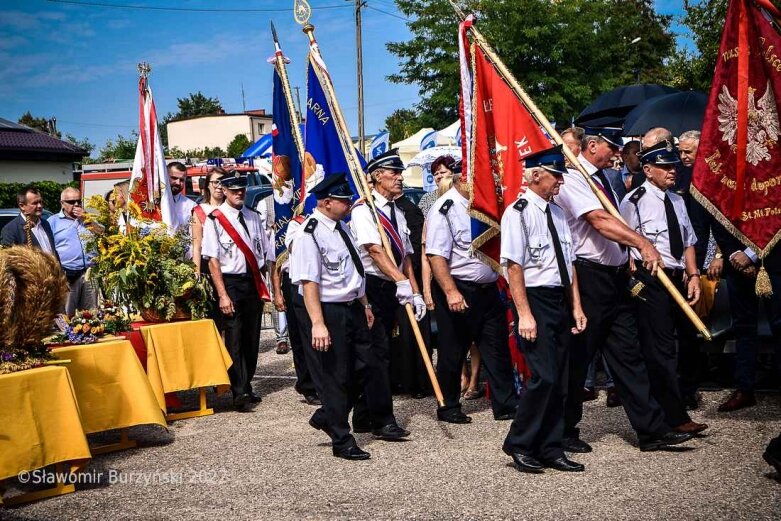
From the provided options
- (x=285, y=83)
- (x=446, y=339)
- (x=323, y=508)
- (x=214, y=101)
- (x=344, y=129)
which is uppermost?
(x=214, y=101)

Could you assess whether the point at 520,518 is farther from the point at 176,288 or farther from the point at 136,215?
the point at 136,215

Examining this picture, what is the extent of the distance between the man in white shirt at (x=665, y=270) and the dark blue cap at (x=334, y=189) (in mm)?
2231

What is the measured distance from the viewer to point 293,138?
32.2ft

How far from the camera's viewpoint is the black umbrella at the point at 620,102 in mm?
16016

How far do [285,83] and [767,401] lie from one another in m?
5.94

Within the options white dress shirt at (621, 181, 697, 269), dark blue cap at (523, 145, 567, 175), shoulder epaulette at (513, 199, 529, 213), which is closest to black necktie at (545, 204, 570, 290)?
shoulder epaulette at (513, 199, 529, 213)

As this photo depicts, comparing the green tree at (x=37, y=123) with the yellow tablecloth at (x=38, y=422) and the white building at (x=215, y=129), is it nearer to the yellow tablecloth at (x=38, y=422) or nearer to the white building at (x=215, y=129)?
the white building at (x=215, y=129)

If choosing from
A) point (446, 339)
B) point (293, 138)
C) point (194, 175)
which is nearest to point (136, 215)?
point (293, 138)

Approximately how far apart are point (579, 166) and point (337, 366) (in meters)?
2.37

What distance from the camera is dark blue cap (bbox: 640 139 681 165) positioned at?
271 inches

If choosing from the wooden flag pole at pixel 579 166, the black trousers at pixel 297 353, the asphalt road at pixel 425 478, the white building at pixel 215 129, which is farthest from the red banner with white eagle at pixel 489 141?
the white building at pixel 215 129

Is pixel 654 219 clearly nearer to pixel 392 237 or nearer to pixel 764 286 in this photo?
pixel 764 286

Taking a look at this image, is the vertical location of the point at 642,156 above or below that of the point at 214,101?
below

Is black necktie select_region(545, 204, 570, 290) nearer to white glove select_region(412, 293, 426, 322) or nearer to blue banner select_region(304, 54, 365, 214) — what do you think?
white glove select_region(412, 293, 426, 322)
